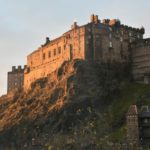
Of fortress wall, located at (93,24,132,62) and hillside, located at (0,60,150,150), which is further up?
fortress wall, located at (93,24,132,62)

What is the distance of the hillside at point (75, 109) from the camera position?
101 metres

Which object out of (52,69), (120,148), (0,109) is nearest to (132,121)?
(120,148)

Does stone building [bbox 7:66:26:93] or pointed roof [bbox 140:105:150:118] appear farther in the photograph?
stone building [bbox 7:66:26:93]

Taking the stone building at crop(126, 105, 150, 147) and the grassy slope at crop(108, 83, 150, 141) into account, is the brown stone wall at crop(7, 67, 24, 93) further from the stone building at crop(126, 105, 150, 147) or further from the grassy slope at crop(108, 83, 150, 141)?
the stone building at crop(126, 105, 150, 147)

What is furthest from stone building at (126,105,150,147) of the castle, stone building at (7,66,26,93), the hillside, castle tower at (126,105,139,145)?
stone building at (7,66,26,93)

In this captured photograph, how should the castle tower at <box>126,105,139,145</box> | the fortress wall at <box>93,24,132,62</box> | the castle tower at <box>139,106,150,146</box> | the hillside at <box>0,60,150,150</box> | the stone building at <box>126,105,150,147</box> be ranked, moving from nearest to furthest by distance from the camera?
the castle tower at <box>126,105,139,145</box>, the stone building at <box>126,105,150,147</box>, the castle tower at <box>139,106,150,146</box>, the hillside at <box>0,60,150,150</box>, the fortress wall at <box>93,24,132,62</box>

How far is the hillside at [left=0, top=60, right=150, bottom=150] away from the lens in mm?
101438

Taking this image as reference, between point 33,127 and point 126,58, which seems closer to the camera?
point 33,127

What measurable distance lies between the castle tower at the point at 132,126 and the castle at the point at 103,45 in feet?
84.7

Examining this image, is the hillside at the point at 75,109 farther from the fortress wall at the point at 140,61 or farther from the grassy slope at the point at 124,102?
the fortress wall at the point at 140,61

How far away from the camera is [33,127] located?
362 feet

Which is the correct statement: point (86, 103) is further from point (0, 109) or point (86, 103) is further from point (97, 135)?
point (0, 109)

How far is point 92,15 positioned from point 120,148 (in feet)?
174

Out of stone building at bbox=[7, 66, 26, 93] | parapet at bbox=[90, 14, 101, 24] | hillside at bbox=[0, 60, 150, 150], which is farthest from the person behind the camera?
stone building at bbox=[7, 66, 26, 93]
